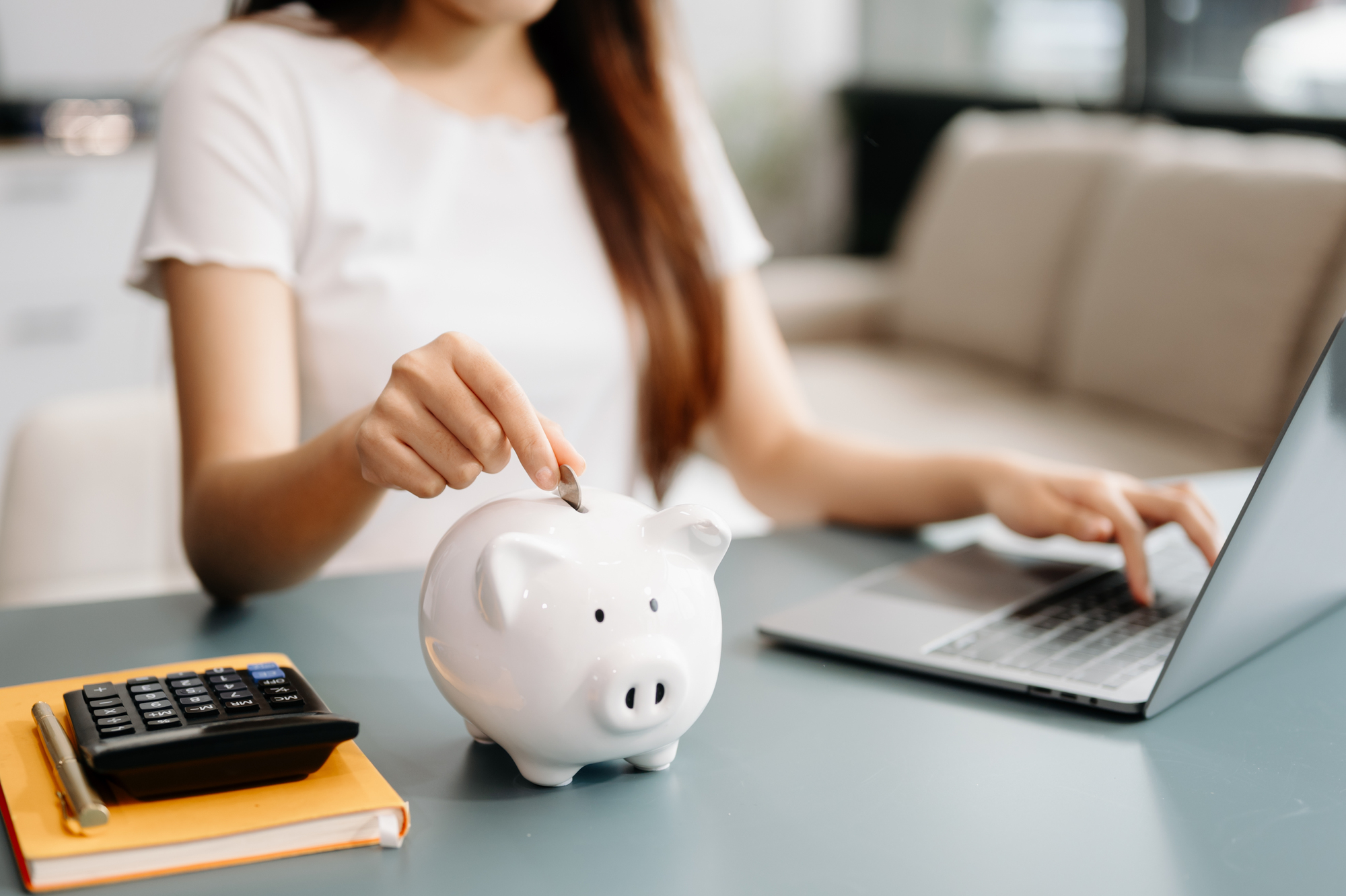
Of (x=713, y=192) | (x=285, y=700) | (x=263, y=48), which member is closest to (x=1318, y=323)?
(x=713, y=192)

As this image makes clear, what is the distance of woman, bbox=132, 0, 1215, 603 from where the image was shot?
79 centimetres

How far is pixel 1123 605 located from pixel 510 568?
0.44 m

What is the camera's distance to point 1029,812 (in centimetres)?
49

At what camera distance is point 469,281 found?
1.04m

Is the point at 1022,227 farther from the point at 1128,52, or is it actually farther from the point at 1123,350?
the point at 1128,52

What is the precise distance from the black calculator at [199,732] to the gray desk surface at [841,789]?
0.13 ft

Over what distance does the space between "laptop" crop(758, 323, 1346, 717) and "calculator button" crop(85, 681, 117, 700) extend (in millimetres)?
333

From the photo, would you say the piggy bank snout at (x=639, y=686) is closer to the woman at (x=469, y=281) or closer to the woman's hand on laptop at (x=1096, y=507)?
the woman at (x=469, y=281)

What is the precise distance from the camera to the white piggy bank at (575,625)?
1.51 ft

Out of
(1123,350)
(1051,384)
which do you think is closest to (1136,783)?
(1123,350)

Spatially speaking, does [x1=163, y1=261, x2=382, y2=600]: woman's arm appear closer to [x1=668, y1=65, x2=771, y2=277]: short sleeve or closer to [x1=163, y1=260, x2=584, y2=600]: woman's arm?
[x1=163, y1=260, x2=584, y2=600]: woman's arm

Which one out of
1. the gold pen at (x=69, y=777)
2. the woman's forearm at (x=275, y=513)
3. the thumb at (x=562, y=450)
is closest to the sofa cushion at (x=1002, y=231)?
the woman's forearm at (x=275, y=513)

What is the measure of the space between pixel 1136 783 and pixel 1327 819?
0.07 meters

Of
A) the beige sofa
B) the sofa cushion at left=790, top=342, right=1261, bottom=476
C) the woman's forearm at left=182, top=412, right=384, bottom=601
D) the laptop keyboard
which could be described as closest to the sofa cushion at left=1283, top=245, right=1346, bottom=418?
the beige sofa
